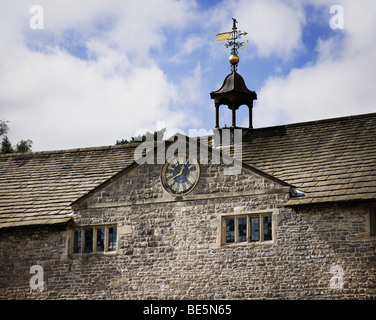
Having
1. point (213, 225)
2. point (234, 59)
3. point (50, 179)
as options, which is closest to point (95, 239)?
point (213, 225)

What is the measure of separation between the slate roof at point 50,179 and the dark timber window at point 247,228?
18.6ft

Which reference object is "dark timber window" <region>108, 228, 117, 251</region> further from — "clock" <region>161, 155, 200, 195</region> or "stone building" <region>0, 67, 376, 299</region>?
"clock" <region>161, 155, 200, 195</region>

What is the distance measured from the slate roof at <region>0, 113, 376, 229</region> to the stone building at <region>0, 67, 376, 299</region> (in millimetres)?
70

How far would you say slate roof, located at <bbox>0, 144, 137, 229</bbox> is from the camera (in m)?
26.6

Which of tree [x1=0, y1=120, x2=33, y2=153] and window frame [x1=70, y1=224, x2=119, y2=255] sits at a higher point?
tree [x1=0, y1=120, x2=33, y2=153]

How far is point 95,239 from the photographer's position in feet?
83.0

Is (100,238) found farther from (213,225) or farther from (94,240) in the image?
(213,225)

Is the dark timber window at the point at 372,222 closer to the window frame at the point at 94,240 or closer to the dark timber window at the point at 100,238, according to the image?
the window frame at the point at 94,240

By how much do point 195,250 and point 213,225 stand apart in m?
0.96

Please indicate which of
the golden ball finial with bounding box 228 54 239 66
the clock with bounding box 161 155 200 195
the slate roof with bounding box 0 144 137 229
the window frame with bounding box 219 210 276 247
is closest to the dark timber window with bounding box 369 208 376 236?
the window frame with bounding box 219 210 276 247

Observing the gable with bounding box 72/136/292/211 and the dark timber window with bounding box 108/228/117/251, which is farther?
the dark timber window with bounding box 108/228/117/251

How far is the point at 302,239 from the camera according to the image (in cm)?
2242
